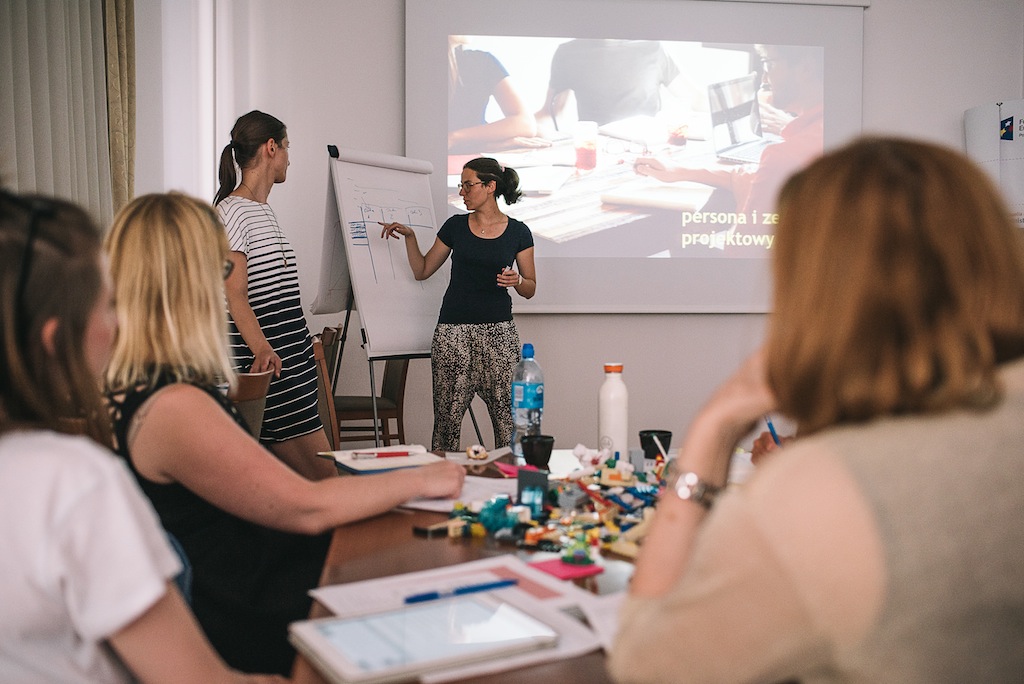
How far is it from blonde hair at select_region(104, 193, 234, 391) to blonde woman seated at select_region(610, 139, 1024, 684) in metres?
0.86

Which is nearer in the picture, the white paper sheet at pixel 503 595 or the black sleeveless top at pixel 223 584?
the white paper sheet at pixel 503 595

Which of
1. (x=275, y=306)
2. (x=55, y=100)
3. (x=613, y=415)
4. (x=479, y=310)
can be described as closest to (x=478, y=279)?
(x=479, y=310)

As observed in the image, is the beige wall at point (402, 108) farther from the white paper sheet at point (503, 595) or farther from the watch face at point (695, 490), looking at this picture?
the watch face at point (695, 490)

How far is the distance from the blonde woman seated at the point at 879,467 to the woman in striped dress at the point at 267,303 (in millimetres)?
2136

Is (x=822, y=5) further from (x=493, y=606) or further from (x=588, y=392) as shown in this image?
(x=493, y=606)

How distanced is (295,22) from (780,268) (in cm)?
434

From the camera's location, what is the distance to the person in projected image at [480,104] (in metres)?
4.57

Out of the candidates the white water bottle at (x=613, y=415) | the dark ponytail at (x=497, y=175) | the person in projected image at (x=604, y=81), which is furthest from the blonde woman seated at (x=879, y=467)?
the person in projected image at (x=604, y=81)

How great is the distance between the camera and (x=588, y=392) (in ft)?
15.7

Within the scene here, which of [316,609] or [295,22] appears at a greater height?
[295,22]

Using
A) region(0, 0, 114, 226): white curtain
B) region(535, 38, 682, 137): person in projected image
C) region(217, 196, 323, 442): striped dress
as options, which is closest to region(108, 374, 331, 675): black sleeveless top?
Result: region(0, 0, 114, 226): white curtain

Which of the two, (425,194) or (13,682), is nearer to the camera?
(13,682)

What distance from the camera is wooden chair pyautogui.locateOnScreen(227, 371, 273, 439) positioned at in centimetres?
207

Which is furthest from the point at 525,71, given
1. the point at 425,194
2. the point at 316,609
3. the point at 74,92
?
the point at 316,609
